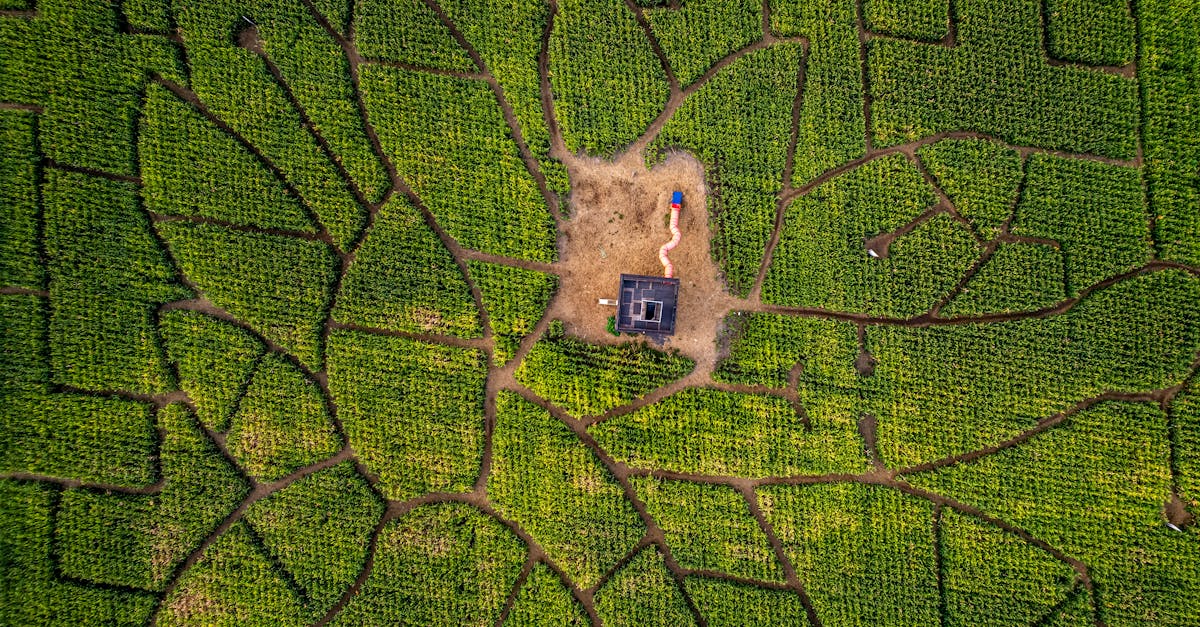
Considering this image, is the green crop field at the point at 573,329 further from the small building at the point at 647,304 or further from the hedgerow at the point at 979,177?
the small building at the point at 647,304

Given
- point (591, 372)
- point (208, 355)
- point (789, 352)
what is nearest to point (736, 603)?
point (789, 352)

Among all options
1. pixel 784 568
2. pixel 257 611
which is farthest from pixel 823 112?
pixel 257 611

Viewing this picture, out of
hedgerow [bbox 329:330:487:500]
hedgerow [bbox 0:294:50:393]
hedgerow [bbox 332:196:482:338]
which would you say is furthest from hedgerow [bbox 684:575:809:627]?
hedgerow [bbox 0:294:50:393]

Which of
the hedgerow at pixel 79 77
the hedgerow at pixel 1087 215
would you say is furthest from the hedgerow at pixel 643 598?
the hedgerow at pixel 79 77

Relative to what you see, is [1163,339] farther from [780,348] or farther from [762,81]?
[762,81]

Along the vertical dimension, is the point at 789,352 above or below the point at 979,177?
below

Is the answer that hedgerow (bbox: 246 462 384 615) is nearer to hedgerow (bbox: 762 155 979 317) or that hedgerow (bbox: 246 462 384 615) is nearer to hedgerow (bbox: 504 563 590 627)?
hedgerow (bbox: 504 563 590 627)

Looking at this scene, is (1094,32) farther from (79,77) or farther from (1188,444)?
(79,77)
